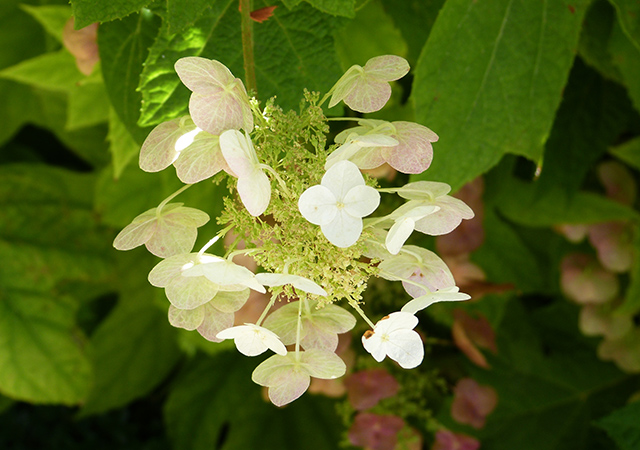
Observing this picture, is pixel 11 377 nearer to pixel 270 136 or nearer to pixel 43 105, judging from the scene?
pixel 43 105

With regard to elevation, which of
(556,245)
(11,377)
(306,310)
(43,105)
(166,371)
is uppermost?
(306,310)

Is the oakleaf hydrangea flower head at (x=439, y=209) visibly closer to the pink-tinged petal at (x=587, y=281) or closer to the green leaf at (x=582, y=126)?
the green leaf at (x=582, y=126)

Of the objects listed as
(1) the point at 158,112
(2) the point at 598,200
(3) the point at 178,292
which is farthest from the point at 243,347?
(2) the point at 598,200

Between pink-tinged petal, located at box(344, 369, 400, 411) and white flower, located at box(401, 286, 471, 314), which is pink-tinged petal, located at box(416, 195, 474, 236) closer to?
white flower, located at box(401, 286, 471, 314)

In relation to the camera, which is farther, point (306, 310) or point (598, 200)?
point (598, 200)

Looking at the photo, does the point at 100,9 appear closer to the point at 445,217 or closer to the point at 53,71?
the point at 445,217

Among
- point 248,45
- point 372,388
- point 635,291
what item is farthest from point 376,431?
point 248,45
